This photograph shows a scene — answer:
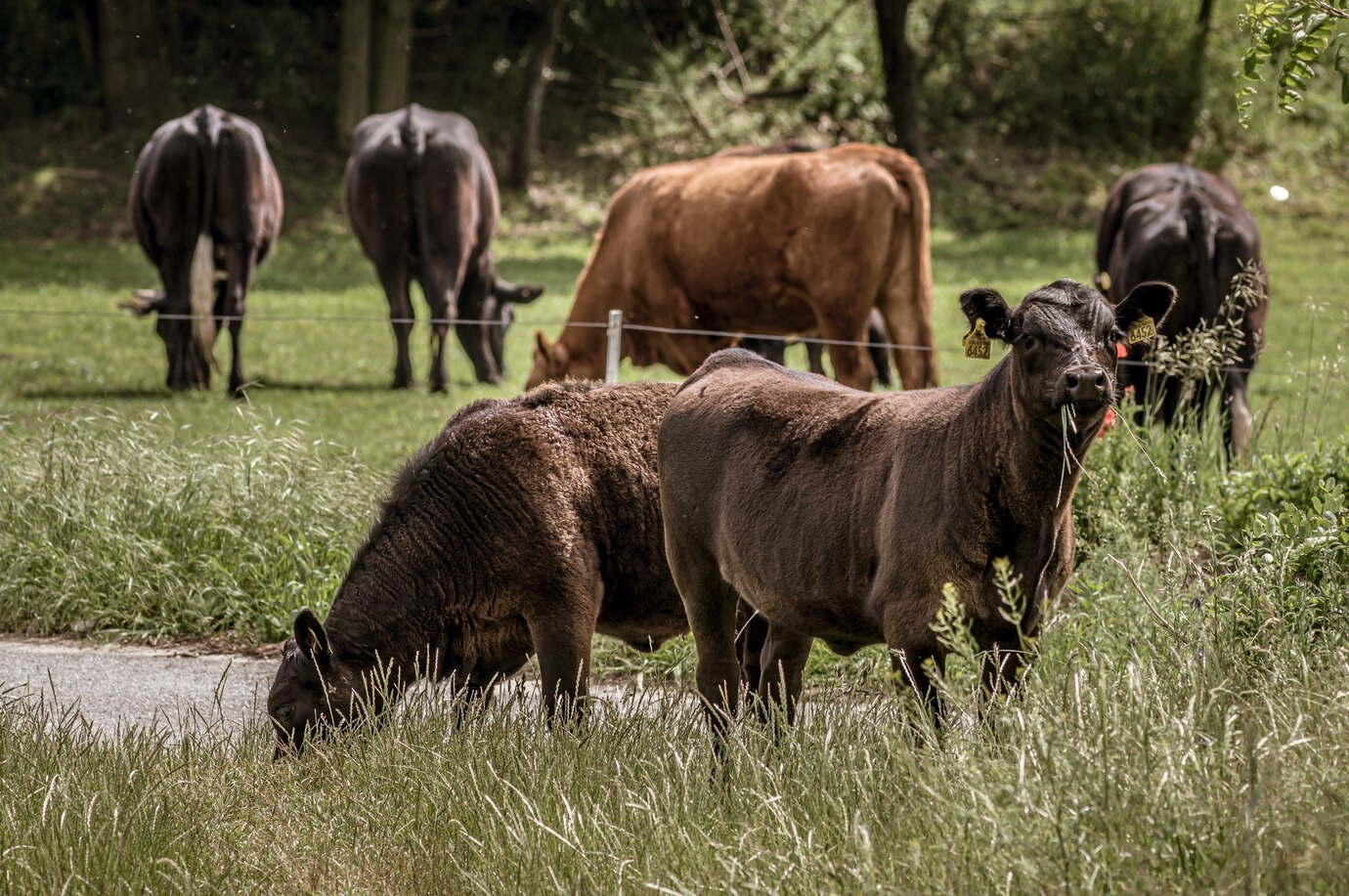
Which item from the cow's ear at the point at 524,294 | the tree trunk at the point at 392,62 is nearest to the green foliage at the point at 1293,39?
the cow's ear at the point at 524,294

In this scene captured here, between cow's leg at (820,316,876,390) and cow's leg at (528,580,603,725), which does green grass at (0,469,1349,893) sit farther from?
cow's leg at (820,316,876,390)

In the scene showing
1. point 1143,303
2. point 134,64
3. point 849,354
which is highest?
point 134,64

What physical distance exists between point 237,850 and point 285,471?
455cm

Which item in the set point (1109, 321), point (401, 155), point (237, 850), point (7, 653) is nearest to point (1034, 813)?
point (1109, 321)

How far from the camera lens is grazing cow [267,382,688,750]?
227 inches

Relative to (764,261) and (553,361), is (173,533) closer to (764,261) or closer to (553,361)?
(553,361)

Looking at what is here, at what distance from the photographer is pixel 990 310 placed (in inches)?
179

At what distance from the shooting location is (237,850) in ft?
14.5

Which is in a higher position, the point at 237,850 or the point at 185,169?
the point at 185,169

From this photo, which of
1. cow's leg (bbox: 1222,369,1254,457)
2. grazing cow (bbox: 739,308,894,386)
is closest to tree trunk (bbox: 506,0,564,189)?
grazing cow (bbox: 739,308,894,386)

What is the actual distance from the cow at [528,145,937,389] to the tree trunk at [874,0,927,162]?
10.4 m

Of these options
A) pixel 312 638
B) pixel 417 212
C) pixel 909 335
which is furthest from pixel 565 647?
pixel 417 212

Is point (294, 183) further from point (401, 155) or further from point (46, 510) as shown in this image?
point (46, 510)

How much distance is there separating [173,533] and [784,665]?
4.00 meters
